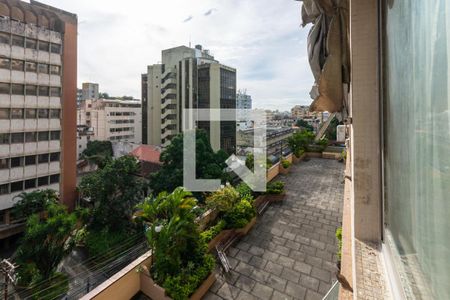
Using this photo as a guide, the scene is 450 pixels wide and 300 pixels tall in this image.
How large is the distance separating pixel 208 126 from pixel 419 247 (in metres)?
21.3

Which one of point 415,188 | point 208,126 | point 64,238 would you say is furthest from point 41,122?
point 415,188

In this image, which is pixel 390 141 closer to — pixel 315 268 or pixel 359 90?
pixel 359 90

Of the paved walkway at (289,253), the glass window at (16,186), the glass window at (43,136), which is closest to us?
the paved walkway at (289,253)

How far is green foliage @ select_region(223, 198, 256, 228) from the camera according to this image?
488 centimetres

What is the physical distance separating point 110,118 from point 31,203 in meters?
19.7

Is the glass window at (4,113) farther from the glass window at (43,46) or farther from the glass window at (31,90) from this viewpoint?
the glass window at (43,46)

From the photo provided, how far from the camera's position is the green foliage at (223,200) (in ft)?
16.8

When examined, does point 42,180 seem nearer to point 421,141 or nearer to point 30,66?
point 30,66

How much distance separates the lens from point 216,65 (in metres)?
22.2

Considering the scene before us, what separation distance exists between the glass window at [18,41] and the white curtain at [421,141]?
52.4 feet

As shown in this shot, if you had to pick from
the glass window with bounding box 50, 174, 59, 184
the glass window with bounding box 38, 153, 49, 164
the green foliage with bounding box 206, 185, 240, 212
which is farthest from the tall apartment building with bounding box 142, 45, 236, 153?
the green foliage with bounding box 206, 185, 240, 212

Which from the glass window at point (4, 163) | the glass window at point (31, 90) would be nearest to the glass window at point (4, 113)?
the glass window at point (31, 90)

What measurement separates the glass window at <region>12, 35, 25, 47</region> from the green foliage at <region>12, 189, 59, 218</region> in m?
7.35

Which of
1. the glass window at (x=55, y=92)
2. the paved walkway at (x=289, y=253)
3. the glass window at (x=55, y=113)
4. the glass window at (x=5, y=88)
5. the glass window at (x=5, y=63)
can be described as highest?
the glass window at (x=5, y=63)
